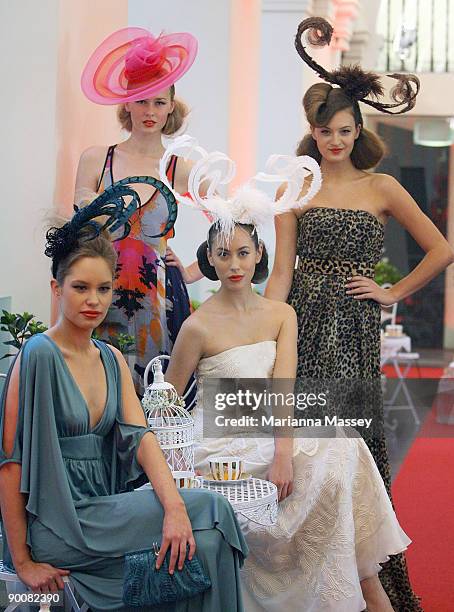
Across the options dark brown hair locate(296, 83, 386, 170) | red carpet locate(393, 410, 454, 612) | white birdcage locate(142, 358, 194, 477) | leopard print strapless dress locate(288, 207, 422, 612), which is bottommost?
red carpet locate(393, 410, 454, 612)

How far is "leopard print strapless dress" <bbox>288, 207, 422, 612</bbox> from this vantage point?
3682 mm

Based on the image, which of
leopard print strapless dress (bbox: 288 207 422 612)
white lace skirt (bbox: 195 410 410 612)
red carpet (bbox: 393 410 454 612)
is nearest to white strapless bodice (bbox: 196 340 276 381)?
white lace skirt (bbox: 195 410 410 612)

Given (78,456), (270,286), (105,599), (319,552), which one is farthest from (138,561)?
(270,286)

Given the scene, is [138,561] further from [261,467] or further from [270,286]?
[270,286]

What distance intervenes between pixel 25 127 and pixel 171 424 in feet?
5.01

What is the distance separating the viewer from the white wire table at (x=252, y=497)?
2916 millimetres

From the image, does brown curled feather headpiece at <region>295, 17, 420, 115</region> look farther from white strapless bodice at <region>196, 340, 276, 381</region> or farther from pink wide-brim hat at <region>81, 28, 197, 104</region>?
white strapless bodice at <region>196, 340, 276, 381</region>

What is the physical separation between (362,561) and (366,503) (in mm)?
175

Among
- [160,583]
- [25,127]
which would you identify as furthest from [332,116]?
[160,583]

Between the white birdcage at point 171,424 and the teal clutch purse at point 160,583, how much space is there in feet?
1.65

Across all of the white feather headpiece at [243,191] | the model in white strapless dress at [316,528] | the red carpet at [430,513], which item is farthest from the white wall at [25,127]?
the red carpet at [430,513]

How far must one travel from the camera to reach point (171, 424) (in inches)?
121

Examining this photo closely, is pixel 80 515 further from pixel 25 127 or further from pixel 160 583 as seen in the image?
pixel 25 127

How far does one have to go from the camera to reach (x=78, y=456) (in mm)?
2670
